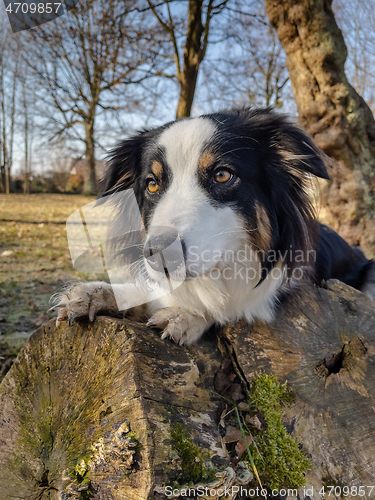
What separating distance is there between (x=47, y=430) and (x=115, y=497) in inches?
24.9

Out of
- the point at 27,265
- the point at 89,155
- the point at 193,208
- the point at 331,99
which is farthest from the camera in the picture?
the point at 89,155

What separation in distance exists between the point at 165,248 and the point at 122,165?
129 cm

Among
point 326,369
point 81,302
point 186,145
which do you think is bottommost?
point 326,369

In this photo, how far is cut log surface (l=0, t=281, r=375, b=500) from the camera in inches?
56.4

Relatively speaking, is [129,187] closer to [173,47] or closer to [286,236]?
[286,236]

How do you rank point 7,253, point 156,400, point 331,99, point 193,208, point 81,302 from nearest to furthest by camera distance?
point 156,400 → point 81,302 → point 193,208 → point 331,99 → point 7,253

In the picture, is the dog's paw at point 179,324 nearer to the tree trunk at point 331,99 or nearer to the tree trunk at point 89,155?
the tree trunk at point 331,99

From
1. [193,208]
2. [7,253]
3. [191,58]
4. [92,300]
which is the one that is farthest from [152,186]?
[191,58]

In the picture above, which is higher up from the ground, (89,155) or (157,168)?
(89,155)

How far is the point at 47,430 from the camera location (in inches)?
71.2

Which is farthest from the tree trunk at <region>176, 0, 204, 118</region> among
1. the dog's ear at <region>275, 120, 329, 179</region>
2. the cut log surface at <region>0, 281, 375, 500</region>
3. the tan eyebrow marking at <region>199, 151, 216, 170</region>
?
the cut log surface at <region>0, 281, 375, 500</region>

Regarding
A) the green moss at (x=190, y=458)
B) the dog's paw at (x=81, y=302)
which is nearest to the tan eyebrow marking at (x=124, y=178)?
the dog's paw at (x=81, y=302)

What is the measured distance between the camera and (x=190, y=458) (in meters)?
1.46

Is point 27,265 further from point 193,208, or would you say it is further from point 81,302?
point 193,208
